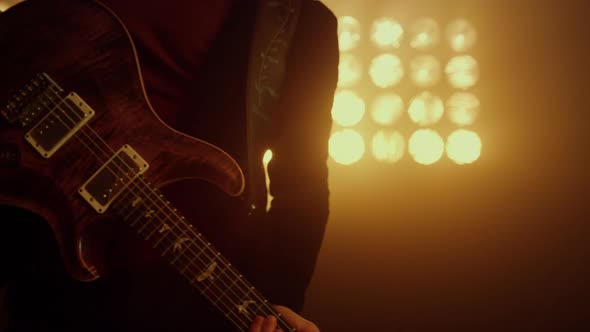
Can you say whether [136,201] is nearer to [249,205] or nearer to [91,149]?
[91,149]

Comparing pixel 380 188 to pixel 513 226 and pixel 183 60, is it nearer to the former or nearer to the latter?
pixel 513 226

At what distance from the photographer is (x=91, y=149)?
51 centimetres

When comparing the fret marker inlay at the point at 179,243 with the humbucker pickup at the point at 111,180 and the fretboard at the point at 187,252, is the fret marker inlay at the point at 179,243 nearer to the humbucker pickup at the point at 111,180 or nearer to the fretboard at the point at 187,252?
the fretboard at the point at 187,252

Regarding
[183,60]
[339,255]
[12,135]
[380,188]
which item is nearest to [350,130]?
[380,188]

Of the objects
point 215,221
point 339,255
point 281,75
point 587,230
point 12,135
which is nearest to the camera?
point 12,135

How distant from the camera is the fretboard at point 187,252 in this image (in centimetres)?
51

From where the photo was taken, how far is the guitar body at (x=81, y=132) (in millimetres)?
494

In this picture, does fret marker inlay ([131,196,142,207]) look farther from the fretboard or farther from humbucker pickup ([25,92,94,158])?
humbucker pickup ([25,92,94,158])

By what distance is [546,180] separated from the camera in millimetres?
1282

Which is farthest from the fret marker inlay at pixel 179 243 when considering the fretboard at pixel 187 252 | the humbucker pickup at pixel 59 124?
the humbucker pickup at pixel 59 124

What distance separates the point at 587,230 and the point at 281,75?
1.31 metres

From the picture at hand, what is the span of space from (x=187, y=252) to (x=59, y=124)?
0.27 metres

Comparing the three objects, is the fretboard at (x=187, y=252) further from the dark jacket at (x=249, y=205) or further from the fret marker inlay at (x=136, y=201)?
the dark jacket at (x=249, y=205)

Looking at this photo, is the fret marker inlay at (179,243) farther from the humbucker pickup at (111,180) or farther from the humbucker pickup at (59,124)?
the humbucker pickup at (59,124)
